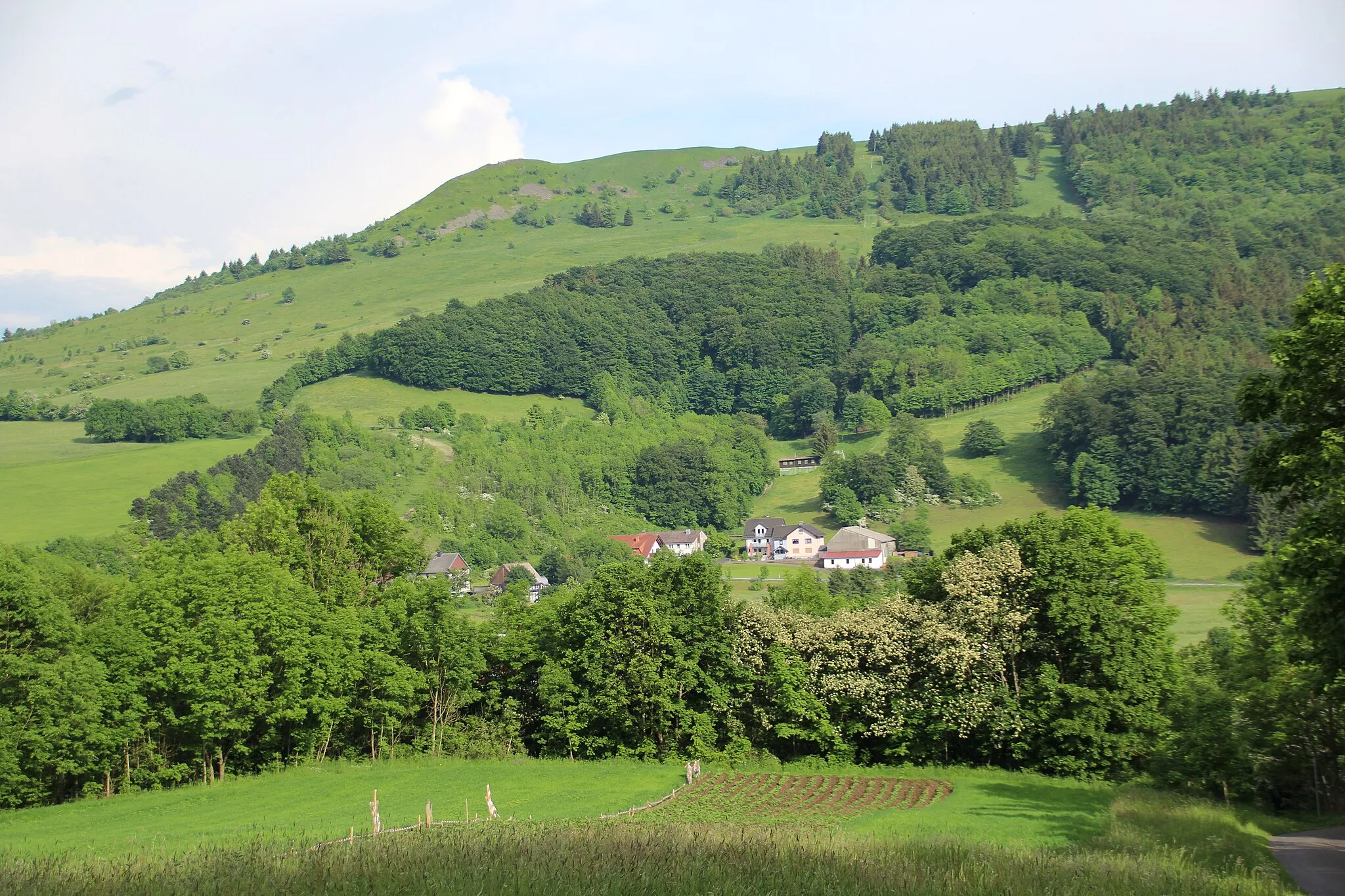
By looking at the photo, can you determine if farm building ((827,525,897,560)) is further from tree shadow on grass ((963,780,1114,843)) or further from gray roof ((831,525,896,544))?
tree shadow on grass ((963,780,1114,843))

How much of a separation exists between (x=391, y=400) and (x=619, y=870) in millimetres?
173227

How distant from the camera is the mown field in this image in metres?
11.6

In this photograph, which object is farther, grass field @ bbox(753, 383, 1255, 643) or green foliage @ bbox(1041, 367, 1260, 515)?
green foliage @ bbox(1041, 367, 1260, 515)

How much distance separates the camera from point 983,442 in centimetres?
15862

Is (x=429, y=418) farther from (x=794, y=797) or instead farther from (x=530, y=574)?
(x=794, y=797)

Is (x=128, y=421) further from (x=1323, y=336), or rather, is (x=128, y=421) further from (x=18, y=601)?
(x=1323, y=336)

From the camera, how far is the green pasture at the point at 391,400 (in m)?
171

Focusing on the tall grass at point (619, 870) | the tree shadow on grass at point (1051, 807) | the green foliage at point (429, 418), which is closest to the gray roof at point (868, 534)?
the green foliage at point (429, 418)

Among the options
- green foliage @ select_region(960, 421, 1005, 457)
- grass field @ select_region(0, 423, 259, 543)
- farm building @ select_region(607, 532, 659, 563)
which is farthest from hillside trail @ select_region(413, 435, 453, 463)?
green foliage @ select_region(960, 421, 1005, 457)

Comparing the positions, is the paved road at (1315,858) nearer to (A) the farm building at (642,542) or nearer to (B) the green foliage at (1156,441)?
(B) the green foliage at (1156,441)

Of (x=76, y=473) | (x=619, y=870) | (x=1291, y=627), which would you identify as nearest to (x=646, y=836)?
(x=619, y=870)

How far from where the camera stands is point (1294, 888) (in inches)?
678

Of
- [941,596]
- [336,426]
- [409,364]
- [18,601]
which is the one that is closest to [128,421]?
[336,426]

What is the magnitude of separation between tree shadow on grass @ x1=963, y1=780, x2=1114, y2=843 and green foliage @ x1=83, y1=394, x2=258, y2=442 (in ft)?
467
